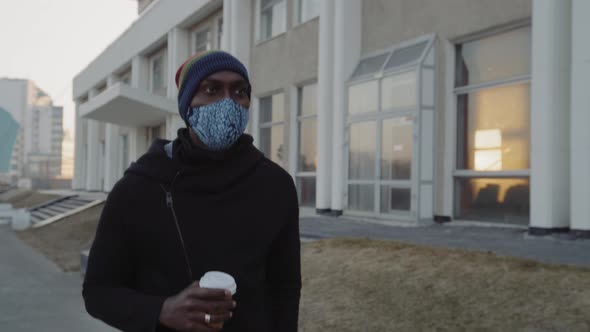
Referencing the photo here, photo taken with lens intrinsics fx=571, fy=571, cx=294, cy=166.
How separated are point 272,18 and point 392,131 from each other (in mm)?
7863

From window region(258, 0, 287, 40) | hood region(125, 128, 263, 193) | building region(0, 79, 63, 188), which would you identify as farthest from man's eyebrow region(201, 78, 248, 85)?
building region(0, 79, 63, 188)

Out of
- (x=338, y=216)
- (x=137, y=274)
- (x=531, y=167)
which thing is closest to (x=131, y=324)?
(x=137, y=274)

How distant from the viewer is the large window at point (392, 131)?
11.1 m

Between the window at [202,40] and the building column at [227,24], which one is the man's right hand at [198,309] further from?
the window at [202,40]

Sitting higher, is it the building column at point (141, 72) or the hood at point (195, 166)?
the building column at point (141, 72)

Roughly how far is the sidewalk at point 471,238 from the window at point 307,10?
6450 mm

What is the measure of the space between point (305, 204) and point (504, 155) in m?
7.28

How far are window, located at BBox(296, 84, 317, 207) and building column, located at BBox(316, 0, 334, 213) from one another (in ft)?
4.95

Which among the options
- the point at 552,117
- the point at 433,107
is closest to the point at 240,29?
the point at 433,107

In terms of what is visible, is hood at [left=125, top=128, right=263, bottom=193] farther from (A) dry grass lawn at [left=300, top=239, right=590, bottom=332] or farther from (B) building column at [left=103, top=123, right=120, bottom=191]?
(B) building column at [left=103, top=123, right=120, bottom=191]

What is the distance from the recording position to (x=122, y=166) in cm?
3450

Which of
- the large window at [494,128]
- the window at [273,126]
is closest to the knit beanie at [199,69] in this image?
the large window at [494,128]

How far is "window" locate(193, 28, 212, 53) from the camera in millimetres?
23469

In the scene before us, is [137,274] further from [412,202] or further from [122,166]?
[122,166]
